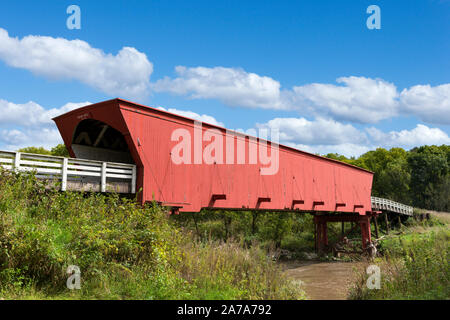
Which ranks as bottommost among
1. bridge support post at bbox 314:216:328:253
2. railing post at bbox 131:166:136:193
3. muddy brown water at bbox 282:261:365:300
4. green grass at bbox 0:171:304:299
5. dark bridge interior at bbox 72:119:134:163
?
muddy brown water at bbox 282:261:365:300

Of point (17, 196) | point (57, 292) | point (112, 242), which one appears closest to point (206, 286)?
point (112, 242)

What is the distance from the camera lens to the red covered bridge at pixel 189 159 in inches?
477

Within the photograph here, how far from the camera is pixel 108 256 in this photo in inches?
332

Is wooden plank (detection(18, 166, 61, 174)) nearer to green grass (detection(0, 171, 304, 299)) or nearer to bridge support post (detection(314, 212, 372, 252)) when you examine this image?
green grass (detection(0, 171, 304, 299))

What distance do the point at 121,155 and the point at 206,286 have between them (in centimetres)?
924

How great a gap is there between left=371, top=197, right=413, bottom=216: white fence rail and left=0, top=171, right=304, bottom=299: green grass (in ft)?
75.0

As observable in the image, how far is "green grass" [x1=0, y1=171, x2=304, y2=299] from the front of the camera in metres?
7.49

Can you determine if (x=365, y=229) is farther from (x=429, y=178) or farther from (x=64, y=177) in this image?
(x=429, y=178)

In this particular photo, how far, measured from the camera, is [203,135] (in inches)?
560

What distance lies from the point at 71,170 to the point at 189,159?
3918mm

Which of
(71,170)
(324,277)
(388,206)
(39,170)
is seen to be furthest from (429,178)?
(39,170)

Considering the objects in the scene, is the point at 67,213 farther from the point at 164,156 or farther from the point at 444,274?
the point at 444,274

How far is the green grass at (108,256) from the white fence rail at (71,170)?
574mm

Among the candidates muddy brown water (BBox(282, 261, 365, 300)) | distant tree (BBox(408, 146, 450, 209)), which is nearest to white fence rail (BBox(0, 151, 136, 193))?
muddy brown water (BBox(282, 261, 365, 300))
